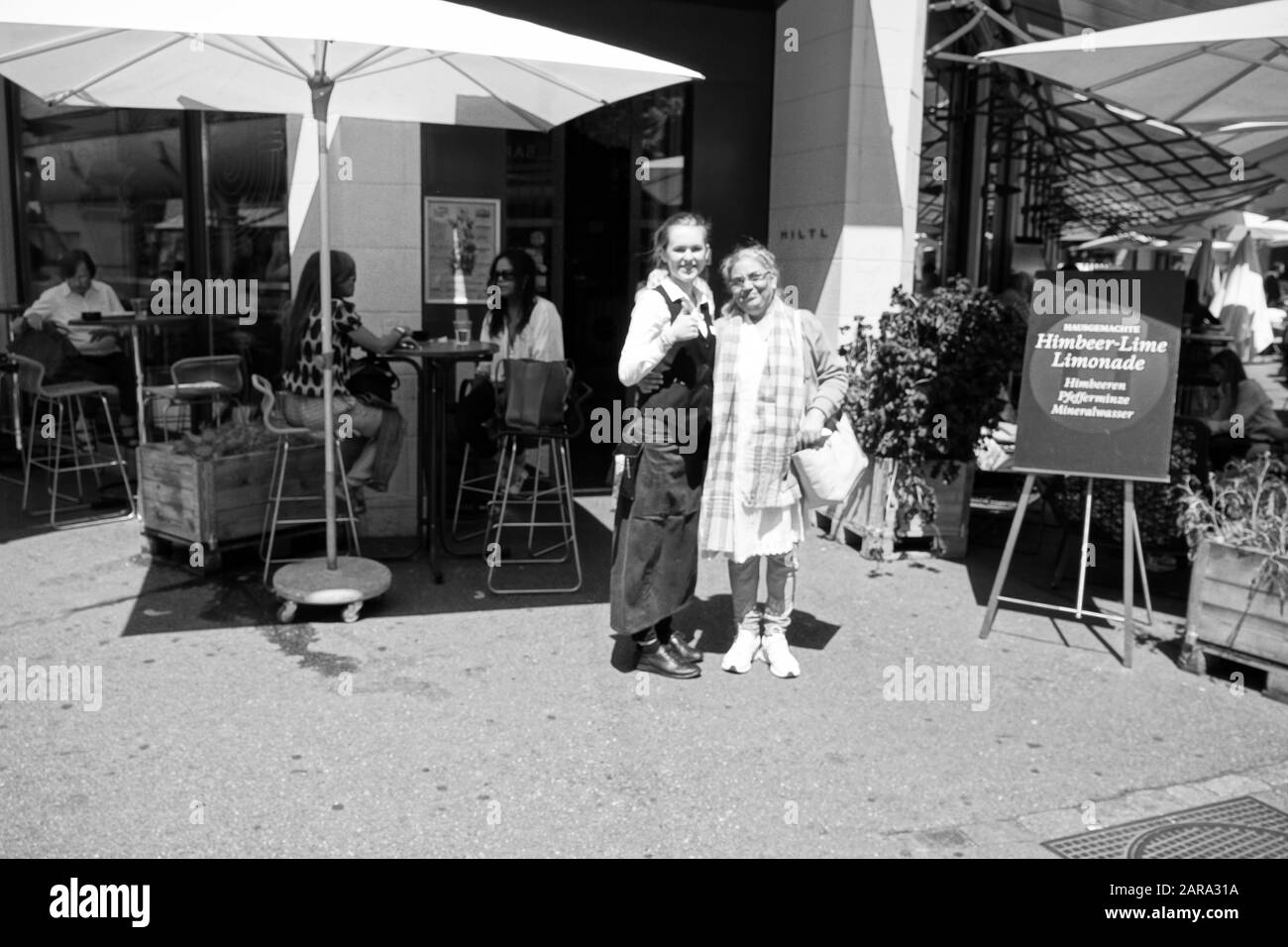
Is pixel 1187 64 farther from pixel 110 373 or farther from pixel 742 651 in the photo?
pixel 110 373

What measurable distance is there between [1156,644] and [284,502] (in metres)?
4.91

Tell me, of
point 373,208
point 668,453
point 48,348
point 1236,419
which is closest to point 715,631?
point 668,453

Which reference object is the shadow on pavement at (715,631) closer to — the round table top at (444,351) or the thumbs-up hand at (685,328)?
the thumbs-up hand at (685,328)

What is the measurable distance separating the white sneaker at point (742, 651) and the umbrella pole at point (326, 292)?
216 centimetres

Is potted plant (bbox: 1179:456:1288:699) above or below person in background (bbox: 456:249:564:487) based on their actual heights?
below

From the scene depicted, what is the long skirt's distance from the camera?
5363mm

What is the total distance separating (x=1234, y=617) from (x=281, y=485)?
500 cm

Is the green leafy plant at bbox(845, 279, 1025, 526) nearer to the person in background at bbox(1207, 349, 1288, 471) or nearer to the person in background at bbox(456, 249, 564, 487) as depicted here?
the person in background at bbox(1207, 349, 1288, 471)

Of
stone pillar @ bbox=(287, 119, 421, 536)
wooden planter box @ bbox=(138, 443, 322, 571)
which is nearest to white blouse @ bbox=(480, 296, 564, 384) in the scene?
stone pillar @ bbox=(287, 119, 421, 536)

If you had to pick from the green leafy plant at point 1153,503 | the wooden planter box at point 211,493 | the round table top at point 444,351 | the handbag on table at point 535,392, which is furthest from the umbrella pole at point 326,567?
the green leafy plant at point 1153,503

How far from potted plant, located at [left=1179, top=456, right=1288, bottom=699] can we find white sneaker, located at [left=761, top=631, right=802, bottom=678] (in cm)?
196

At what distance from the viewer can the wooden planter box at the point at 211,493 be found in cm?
679

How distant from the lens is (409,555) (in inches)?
287

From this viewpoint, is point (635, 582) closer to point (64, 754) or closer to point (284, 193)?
point (64, 754)
